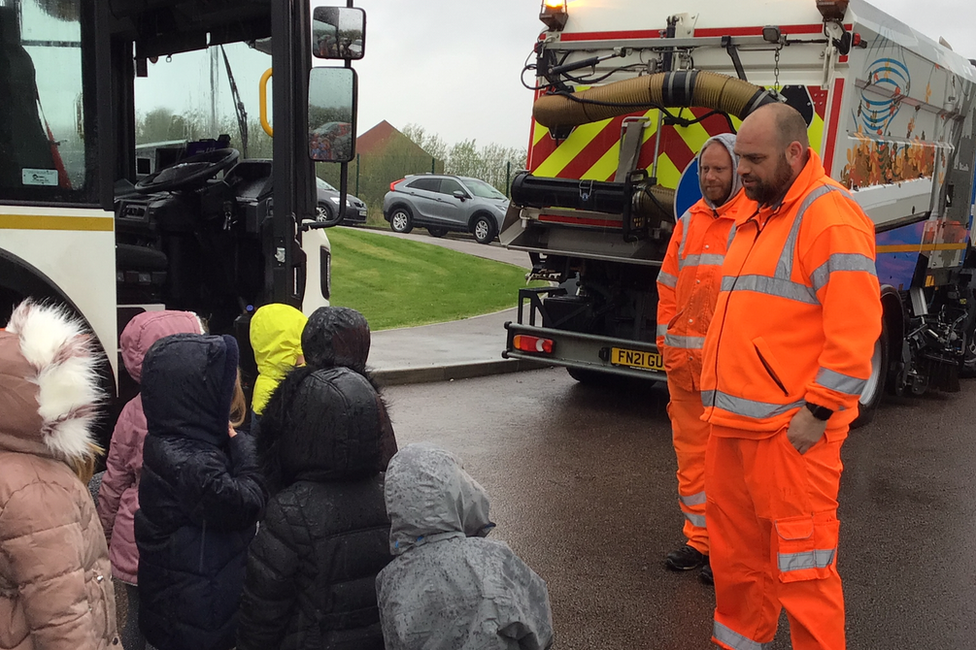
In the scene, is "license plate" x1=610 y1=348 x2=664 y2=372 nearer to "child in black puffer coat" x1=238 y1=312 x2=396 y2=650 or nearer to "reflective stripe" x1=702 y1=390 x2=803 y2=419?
"reflective stripe" x1=702 y1=390 x2=803 y2=419

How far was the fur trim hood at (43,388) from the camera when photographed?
191 cm

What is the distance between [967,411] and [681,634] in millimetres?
6086

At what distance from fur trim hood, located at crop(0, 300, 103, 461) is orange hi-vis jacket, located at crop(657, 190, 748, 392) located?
288 centimetres

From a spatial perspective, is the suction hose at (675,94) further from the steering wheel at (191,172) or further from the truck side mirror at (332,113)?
the truck side mirror at (332,113)

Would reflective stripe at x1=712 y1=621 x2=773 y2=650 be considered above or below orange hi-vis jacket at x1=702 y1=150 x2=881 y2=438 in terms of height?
below

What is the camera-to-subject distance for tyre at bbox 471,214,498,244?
22.9 meters

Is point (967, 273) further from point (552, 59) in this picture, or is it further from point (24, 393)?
point (24, 393)

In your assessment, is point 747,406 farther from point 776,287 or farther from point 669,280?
point 669,280

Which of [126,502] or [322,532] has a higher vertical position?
[322,532]

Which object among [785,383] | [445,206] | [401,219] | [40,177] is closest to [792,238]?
[785,383]

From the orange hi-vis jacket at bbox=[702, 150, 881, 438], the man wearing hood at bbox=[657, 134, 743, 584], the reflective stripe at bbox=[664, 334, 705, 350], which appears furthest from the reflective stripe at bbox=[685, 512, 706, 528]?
the orange hi-vis jacket at bbox=[702, 150, 881, 438]

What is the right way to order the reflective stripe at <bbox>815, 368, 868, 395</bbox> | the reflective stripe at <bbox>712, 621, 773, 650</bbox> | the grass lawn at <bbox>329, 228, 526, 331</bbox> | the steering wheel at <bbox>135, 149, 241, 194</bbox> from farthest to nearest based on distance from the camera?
the grass lawn at <bbox>329, 228, 526, 331</bbox>
the steering wheel at <bbox>135, 149, 241, 194</bbox>
the reflective stripe at <bbox>712, 621, 773, 650</bbox>
the reflective stripe at <bbox>815, 368, 868, 395</bbox>

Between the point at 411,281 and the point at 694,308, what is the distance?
11.1 meters

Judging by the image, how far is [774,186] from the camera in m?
3.13
